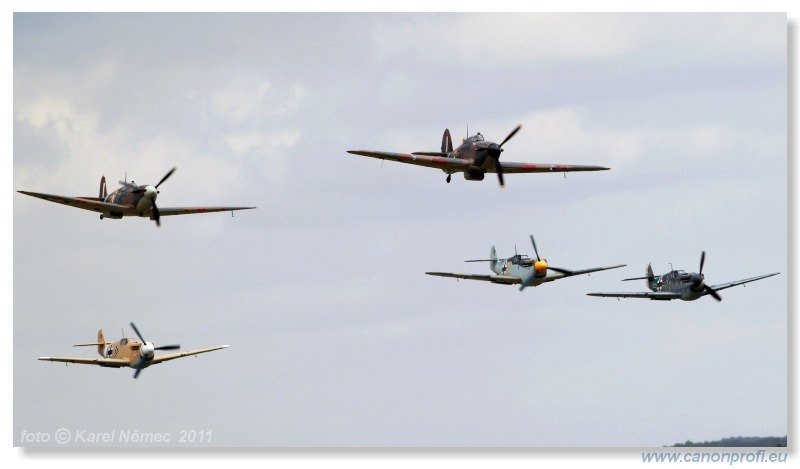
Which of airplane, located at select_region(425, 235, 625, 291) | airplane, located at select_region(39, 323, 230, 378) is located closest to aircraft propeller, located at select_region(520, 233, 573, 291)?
airplane, located at select_region(425, 235, 625, 291)

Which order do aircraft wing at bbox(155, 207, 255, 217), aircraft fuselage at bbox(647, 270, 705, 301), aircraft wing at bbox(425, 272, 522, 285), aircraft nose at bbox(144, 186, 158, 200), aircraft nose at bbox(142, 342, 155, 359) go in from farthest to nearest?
aircraft fuselage at bbox(647, 270, 705, 301), aircraft wing at bbox(425, 272, 522, 285), aircraft nose at bbox(142, 342, 155, 359), aircraft wing at bbox(155, 207, 255, 217), aircraft nose at bbox(144, 186, 158, 200)

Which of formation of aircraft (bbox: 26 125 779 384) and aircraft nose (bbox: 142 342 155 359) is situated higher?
formation of aircraft (bbox: 26 125 779 384)

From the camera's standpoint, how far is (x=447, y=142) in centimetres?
9438

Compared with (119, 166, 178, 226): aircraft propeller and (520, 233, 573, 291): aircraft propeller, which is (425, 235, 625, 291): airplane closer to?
(520, 233, 573, 291): aircraft propeller

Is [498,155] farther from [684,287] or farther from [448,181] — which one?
[684,287]

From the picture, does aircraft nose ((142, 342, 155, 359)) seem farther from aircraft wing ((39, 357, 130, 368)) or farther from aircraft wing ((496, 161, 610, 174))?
aircraft wing ((496, 161, 610, 174))

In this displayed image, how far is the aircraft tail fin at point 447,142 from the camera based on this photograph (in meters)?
93.7

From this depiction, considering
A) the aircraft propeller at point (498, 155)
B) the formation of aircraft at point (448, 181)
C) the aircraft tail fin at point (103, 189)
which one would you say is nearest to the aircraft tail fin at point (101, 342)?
the formation of aircraft at point (448, 181)

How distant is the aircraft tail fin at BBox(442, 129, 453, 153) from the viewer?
3690 inches

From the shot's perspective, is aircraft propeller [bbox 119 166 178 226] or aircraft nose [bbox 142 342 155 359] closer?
aircraft propeller [bbox 119 166 178 226]

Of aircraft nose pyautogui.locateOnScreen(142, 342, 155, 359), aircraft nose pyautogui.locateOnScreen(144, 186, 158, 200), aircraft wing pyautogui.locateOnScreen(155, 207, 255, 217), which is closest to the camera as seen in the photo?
aircraft nose pyautogui.locateOnScreen(144, 186, 158, 200)

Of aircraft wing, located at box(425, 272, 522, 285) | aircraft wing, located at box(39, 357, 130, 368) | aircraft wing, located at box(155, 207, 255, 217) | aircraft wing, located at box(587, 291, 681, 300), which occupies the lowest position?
aircraft wing, located at box(39, 357, 130, 368)

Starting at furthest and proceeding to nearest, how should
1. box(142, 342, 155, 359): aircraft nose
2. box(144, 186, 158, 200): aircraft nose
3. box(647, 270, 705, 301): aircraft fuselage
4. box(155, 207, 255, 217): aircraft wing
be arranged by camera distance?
box(647, 270, 705, 301): aircraft fuselage
box(142, 342, 155, 359): aircraft nose
box(155, 207, 255, 217): aircraft wing
box(144, 186, 158, 200): aircraft nose

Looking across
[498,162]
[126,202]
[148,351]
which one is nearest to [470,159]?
[498,162]
